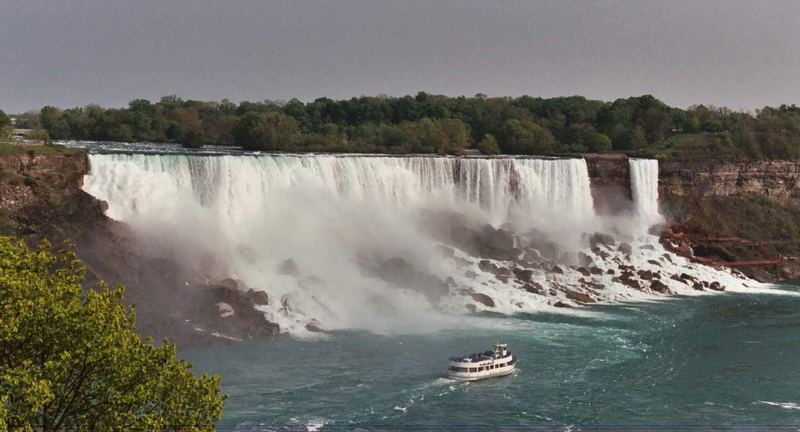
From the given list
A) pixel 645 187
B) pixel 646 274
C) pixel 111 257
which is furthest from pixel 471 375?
pixel 645 187

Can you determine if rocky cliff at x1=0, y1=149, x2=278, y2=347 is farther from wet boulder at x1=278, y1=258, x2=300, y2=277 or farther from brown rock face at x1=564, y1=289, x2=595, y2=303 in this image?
brown rock face at x1=564, y1=289, x2=595, y2=303

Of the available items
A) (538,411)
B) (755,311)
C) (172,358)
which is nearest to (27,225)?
(538,411)

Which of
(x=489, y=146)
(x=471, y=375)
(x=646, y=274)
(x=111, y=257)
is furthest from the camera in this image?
(x=489, y=146)

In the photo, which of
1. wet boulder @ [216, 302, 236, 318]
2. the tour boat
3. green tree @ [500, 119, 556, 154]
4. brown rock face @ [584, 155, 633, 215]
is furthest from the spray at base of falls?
green tree @ [500, 119, 556, 154]

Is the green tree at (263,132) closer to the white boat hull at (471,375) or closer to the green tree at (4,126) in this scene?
the green tree at (4,126)

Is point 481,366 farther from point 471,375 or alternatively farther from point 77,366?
point 77,366
